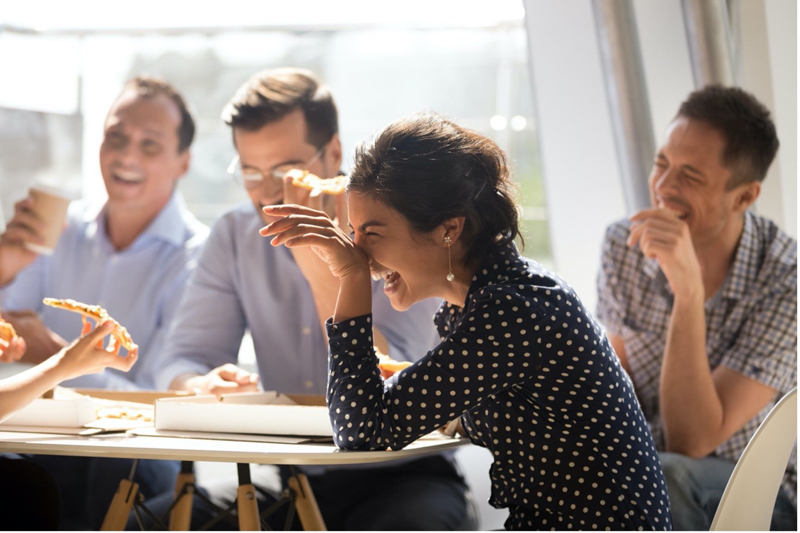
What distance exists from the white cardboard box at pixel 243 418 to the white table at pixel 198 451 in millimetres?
53

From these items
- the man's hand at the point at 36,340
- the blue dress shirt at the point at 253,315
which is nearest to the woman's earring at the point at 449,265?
the blue dress shirt at the point at 253,315

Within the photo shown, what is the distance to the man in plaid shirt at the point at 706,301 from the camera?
2014mm

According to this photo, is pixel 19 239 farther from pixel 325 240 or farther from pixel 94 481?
pixel 325 240

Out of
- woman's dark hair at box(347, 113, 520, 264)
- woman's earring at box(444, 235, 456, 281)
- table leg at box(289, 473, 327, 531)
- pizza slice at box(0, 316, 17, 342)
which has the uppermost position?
woman's dark hair at box(347, 113, 520, 264)

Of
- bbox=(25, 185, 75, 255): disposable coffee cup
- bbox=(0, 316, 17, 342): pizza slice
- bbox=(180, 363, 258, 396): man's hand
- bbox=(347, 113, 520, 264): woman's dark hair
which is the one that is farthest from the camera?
bbox=(25, 185, 75, 255): disposable coffee cup

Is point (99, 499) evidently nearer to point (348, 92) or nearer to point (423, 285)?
point (423, 285)

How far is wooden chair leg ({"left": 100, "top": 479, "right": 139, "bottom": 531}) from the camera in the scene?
162 cm

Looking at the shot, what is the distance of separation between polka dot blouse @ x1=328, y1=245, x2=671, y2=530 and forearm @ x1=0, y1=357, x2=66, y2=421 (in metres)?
0.49

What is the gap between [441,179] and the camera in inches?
54.9

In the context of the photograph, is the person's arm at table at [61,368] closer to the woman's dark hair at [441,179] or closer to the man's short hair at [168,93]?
the woman's dark hair at [441,179]

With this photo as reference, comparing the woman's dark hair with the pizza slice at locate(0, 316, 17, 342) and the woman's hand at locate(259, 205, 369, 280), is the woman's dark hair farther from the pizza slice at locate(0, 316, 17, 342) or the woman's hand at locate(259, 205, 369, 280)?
the pizza slice at locate(0, 316, 17, 342)

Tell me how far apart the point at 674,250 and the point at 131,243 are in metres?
1.90

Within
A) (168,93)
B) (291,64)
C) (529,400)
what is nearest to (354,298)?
(529,400)

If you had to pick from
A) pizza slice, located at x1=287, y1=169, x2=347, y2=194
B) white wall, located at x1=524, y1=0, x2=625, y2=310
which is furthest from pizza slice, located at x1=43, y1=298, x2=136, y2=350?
white wall, located at x1=524, y1=0, x2=625, y2=310
